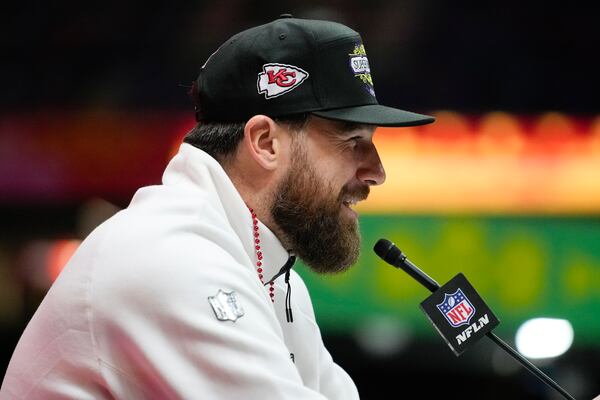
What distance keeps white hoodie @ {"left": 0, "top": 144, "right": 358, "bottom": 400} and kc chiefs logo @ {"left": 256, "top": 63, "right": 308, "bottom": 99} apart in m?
0.23

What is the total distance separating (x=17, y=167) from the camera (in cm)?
552

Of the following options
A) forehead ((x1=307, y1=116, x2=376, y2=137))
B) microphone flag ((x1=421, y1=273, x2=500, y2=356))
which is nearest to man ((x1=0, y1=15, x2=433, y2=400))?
forehead ((x1=307, y1=116, x2=376, y2=137))

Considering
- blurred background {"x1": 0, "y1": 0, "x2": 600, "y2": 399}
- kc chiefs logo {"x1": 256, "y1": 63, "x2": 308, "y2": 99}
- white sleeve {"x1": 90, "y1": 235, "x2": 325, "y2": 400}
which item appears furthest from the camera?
blurred background {"x1": 0, "y1": 0, "x2": 600, "y2": 399}

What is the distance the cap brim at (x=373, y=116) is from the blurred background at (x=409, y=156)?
316 cm

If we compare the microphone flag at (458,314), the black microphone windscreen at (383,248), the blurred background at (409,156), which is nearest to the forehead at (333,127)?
the black microphone windscreen at (383,248)

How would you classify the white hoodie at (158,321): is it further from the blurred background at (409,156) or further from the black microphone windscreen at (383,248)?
the blurred background at (409,156)

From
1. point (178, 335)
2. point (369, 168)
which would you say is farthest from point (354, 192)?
point (178, 335)

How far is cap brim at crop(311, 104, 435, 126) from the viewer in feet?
6.70

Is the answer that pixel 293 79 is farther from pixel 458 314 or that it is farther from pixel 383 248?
pixel 458 314

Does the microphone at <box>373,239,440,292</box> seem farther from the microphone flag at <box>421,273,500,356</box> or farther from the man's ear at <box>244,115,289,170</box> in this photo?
the man's ear at <box>244,115,289,170</box>

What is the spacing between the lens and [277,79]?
6.68 feet

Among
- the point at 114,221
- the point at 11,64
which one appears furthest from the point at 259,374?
the point at 11,64

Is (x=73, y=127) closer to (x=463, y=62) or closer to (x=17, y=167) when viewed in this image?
(x=17, y=167)

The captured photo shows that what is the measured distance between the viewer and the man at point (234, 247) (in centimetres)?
168
